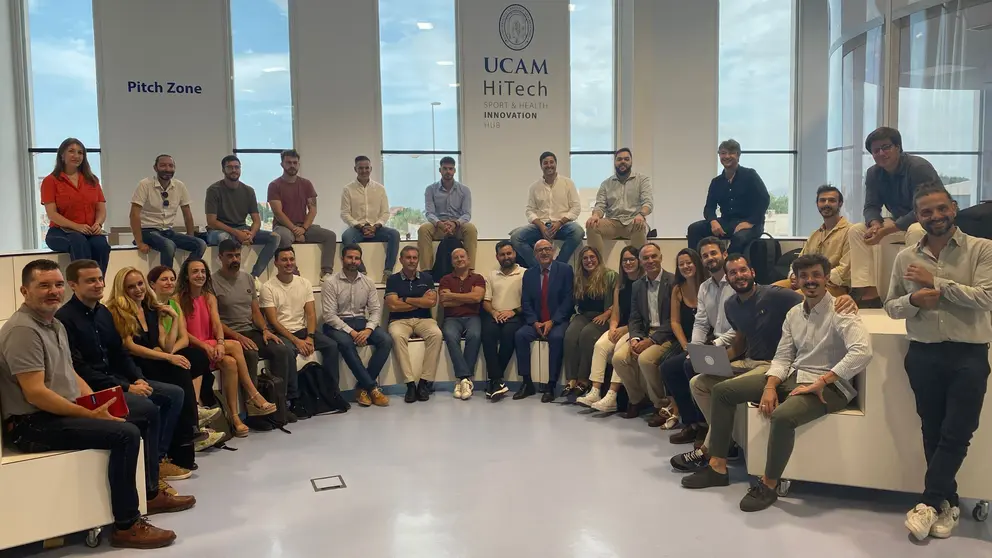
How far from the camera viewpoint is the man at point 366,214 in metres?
7.24

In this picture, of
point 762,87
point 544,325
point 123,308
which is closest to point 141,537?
point 123,308

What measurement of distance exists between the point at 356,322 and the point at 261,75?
435 cm

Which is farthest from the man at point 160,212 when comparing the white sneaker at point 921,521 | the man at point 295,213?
the white sneaker at point 921,521

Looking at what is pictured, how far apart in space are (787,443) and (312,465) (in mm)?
2742

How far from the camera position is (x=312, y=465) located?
445 cm

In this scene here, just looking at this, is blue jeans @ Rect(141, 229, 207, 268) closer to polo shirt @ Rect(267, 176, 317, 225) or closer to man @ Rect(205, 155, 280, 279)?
man @ Rect(205, 155, 280, 279)

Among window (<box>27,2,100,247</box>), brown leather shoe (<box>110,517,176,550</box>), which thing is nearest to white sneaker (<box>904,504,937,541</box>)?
brown leather shoe (<box>110,517,176,550</box>)

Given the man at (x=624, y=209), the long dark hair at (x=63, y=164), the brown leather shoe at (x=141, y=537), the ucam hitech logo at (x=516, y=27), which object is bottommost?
the brown leather shoe at (x=141, y=537)

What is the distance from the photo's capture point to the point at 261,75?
9.03m

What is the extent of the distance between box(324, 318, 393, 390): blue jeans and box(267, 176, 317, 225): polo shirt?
162cm

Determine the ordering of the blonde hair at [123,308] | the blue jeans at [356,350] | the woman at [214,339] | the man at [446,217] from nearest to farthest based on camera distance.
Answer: the blonde hair at [123,308]
the woman at [214,339]
the blue jeans at [356,350]
the man at [446,217]

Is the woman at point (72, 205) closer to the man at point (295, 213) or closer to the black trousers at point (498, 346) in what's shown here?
the man at point (295, 213)

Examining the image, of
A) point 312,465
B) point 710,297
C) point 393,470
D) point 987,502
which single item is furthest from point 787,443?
point 312,465

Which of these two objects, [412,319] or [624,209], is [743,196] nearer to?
[624,209]
